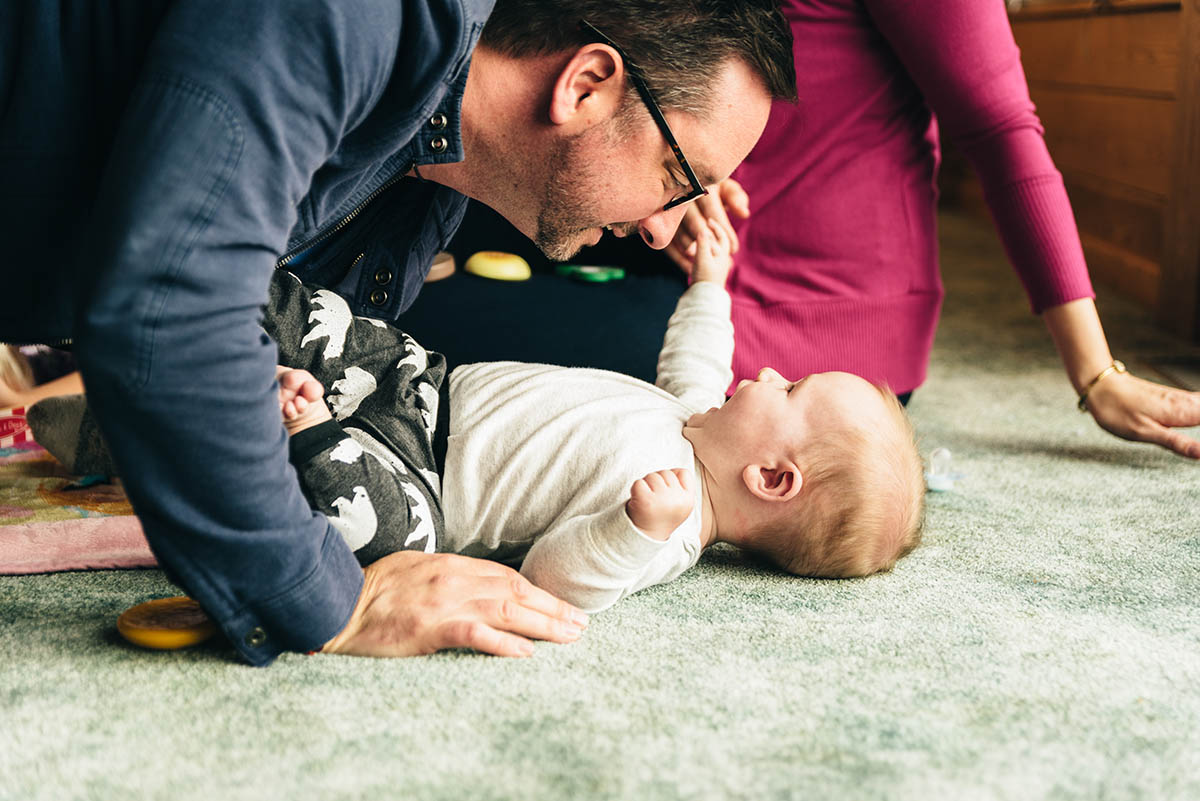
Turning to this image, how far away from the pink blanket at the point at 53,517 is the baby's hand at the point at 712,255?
0.81m

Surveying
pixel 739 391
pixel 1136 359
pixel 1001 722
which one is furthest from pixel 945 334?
pixel 1001 722

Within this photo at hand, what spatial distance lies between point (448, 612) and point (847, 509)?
43cm

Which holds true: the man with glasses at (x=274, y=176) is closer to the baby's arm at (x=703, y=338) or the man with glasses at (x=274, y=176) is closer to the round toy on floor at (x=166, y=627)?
the round toy on floor at (x=166, y=627)

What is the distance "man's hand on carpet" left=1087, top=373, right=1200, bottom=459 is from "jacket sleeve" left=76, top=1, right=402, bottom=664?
1.19 meters

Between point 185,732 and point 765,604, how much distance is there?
55 centimetres

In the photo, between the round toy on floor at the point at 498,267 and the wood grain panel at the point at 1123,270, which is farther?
the wood grain panel at the point at 1123,270

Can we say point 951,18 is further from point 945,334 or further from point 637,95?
point 945,334

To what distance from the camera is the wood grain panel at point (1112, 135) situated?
254 cm

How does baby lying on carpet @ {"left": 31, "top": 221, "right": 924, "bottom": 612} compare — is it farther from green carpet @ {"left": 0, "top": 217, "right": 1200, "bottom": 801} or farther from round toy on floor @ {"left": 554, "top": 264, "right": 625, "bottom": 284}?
round toy on floor @ {"left": 554, "top": 264, "right": 625, "bottom": 284}

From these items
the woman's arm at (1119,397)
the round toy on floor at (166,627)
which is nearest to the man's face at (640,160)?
the round toy on floor at (166,627)

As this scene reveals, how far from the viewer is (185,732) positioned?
0.78 meters

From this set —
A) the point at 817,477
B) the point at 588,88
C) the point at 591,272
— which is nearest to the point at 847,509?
the point at 817,477

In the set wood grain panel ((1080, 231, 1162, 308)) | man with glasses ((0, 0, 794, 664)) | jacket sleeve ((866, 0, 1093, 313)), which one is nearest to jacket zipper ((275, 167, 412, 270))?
man with glasses ((0, 0, 794, 664))

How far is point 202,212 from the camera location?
700 mm
